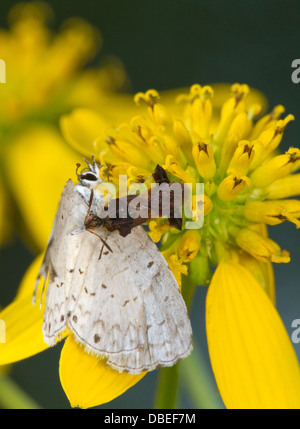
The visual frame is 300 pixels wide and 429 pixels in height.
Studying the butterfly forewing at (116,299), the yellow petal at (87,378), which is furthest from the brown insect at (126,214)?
the yellow petal at (87,378)

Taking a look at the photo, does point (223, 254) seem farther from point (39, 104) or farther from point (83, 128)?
point (39, 104)

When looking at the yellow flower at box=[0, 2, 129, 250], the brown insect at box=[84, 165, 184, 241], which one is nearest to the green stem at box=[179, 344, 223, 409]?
the brown insect at box=[84, 165, 184, 241]

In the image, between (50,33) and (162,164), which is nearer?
(162,164)

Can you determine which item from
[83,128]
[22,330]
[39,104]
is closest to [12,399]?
[22,330]

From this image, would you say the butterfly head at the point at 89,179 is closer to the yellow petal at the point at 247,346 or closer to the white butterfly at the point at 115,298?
the white butterfly at the point at 115,298

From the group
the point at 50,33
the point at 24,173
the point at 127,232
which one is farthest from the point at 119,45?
the point at 127,232

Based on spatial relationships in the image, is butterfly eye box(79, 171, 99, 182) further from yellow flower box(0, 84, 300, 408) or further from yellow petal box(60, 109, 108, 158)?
yellow petal box(60, 109, 108, 158)
